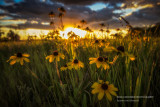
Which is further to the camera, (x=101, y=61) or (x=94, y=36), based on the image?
(x=94, y=36)

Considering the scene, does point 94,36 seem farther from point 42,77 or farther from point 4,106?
point 4,106

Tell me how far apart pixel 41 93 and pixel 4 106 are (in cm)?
48

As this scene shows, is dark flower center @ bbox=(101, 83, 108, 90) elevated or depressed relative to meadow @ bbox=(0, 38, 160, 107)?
elevated

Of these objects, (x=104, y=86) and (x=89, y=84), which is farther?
(x=89, y=84)

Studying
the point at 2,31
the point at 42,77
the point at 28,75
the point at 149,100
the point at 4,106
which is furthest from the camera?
the point at 2,31

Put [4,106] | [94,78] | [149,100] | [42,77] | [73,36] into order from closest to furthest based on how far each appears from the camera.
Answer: [4,106] < [149,100] < [94,78] < [42,77] < [73,36]

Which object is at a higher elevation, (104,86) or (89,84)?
(104,86)

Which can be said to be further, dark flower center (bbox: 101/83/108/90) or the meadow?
the meadow

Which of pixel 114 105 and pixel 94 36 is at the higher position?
pixel 94 36

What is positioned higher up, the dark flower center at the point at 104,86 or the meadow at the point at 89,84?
the dark flower center at the point at 104,86

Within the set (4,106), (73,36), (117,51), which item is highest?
(73,36)

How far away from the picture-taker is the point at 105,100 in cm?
86

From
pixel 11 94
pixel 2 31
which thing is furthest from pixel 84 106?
pixel 2 31

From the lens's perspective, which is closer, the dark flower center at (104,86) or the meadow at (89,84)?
the dark flower center at (104,86)
